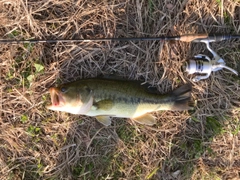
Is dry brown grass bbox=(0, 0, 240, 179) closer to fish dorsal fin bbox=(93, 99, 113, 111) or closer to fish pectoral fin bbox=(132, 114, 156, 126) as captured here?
fish pectoral fin bbox=(132, 114, 156, 126)

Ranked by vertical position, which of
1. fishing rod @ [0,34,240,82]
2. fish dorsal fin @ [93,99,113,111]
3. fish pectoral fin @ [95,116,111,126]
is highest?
fishing rod @ [0,34,240,82]

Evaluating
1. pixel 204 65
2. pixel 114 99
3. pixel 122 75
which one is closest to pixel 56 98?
pixel 114 99

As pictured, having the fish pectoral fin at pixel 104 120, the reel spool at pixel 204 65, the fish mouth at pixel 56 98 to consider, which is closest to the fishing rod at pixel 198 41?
the reel spool at pixel 204 65

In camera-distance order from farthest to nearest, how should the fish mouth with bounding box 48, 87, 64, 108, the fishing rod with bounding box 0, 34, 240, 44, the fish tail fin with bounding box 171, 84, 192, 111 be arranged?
the fish tail fin with bounding box 171, 84, 192, 111
the fishing rod with bounding box 0, 34, 240, 44
the fish mouth with bounding box 48, 87, 64, 108

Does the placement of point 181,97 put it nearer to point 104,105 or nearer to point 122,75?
point 122,75

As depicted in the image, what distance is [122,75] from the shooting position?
3.34 meters

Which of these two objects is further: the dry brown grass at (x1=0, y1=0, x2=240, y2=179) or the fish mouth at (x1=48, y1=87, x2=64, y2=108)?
the dry brown grass at (x1=0, y1=0, x2=240, y2=179)

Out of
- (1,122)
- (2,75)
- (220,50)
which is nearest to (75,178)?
(1,122)

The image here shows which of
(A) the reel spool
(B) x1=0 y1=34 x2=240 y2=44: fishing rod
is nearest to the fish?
(A) the reel spool

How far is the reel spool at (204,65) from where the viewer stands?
10.5ft

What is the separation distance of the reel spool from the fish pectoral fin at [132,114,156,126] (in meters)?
0.70

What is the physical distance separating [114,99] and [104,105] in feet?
A: 0.42

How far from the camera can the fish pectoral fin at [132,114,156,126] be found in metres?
3.23

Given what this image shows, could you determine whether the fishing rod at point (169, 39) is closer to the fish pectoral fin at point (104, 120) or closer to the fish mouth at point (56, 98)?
the fish mouth at point (56, 98)
